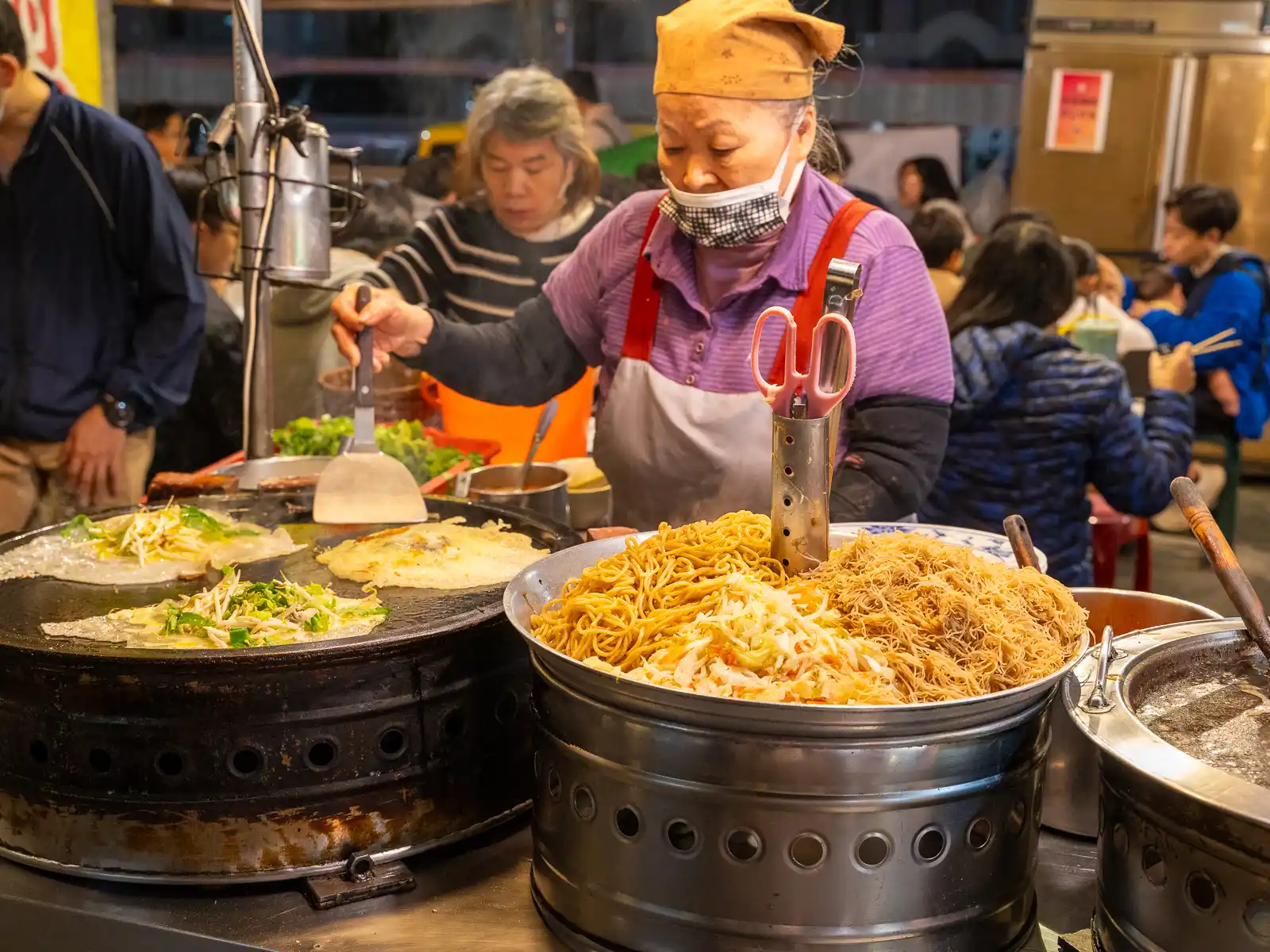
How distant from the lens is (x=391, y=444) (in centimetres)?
298

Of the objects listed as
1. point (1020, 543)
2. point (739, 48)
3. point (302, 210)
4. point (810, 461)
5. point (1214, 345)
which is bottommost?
point (1214, 345)

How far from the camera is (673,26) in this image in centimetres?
216

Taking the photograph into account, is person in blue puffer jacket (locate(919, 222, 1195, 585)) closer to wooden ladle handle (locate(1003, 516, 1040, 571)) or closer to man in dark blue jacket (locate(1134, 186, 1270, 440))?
wooden ladle handle (locate(1003, 516, 1040, 571))

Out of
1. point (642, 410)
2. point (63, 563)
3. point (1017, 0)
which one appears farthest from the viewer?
point (1017, 0)

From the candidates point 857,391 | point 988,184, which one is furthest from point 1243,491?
point 857,391

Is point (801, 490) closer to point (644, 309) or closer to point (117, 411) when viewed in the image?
point (644, 309)

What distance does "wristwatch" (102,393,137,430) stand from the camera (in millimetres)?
3918

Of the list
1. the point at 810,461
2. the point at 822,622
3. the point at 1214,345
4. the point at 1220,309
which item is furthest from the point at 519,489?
the point at 1220,309

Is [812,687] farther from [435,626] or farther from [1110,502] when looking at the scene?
[1110,502]

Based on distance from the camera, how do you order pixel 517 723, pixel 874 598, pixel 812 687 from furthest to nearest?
pixel 517 723, pixel 874 598, pixel 812 687

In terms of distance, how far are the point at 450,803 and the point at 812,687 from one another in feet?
2.13

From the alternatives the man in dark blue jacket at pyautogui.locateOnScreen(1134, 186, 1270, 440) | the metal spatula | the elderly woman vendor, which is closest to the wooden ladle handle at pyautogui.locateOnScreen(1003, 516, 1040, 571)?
the elderly woman vendor

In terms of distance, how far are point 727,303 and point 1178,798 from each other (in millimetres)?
1464

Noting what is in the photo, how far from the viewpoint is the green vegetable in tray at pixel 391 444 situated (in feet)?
9.81
